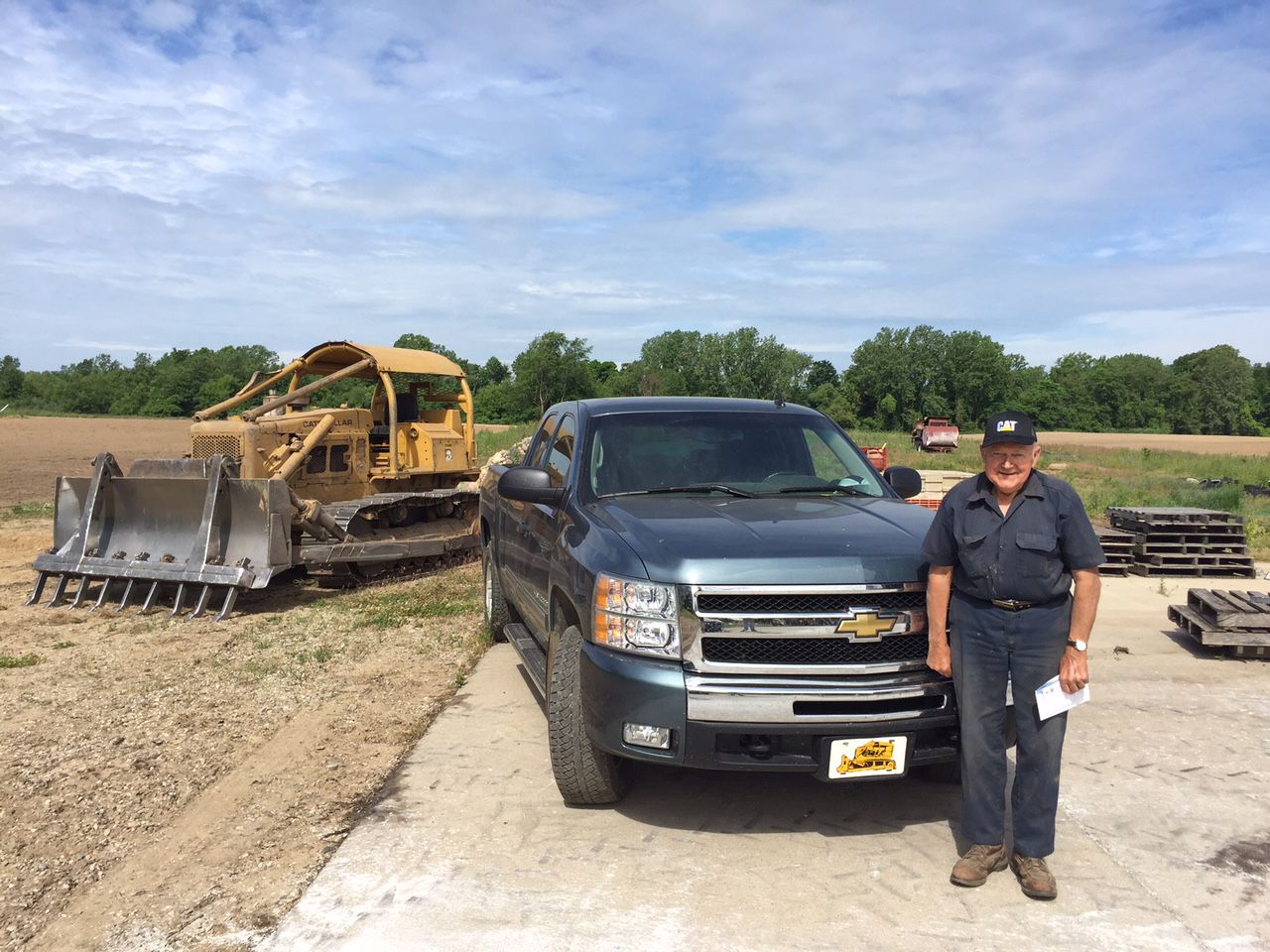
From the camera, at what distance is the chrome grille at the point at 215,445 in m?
10.0

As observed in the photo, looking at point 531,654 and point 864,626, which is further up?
point 864,626

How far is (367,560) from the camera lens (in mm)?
9508

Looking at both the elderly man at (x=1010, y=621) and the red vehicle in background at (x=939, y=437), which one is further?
the red vehicle in background at (x=939, y=437)

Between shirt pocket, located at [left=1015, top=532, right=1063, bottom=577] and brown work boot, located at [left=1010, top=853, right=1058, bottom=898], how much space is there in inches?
43.0

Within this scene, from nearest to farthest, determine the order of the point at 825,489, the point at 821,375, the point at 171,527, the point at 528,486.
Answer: the point at 528,486 < the point at 825,489 < the point at 171,527 < the point at 821,375

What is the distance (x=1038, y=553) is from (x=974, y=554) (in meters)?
0.21

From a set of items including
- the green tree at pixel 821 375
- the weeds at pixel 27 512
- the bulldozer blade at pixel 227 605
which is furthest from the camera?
the green tree at pixel 821 375

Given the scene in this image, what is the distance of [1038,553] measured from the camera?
3.38 m

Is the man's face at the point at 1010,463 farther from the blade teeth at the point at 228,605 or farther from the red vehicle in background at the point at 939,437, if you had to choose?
the red vehicle in background at the point at 939,437

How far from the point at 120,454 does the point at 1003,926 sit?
124 feet

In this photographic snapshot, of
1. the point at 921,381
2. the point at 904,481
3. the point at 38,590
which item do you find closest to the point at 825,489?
the point at 904,481

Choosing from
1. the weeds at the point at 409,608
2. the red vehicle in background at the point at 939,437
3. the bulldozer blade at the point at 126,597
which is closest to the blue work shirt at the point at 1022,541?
the weeds at the point at 409,608

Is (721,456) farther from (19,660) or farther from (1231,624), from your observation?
(19,660)

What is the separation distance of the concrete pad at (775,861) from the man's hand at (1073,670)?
2.64 ft
